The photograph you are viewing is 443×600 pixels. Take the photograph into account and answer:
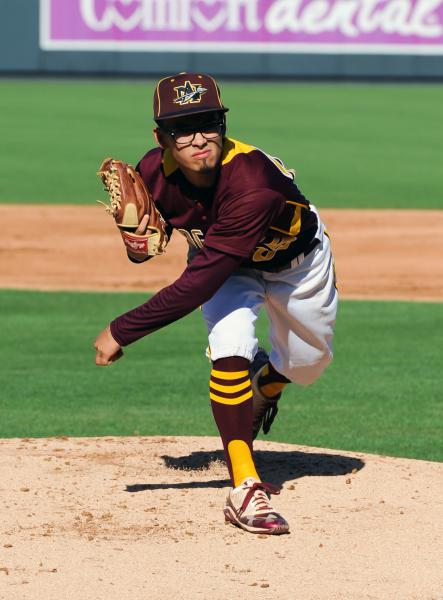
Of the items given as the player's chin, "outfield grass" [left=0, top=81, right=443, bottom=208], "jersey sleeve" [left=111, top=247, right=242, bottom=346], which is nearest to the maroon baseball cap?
the player's chin

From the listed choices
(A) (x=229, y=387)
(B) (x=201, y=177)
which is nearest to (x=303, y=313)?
(A) (x=229, y=387)

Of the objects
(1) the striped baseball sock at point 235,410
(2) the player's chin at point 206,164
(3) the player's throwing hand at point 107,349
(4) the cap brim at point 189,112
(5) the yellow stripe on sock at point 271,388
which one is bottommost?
(5) the yellow stripe on sock at point 271,388

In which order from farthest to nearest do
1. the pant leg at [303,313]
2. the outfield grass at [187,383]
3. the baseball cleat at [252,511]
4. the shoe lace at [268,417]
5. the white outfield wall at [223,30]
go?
the white outfield wall at [223,30], the outfield grass at [187,383], the shoe lace at [268,417], the pant leg at [303,313], the baseball cleat at [252,511]

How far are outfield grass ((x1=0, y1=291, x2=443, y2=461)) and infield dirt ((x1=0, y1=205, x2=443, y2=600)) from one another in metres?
0.53

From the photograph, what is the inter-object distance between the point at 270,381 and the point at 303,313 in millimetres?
569

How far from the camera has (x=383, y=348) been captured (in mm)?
8992

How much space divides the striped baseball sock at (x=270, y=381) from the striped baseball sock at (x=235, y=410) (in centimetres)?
73

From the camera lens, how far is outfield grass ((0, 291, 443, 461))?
6926 mm

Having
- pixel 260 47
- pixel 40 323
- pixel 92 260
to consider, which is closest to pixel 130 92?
pixel 260 47

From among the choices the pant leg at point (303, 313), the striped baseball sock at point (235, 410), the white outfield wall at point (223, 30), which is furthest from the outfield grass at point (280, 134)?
the striped baseball sock at point (235, 410)

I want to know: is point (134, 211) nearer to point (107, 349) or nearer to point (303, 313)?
point (107, 349)

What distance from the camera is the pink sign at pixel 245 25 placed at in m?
29.9

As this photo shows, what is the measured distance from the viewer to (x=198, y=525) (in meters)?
4.92

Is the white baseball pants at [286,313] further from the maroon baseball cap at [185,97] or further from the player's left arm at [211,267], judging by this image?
the maroon baseball cap at [185,97]
